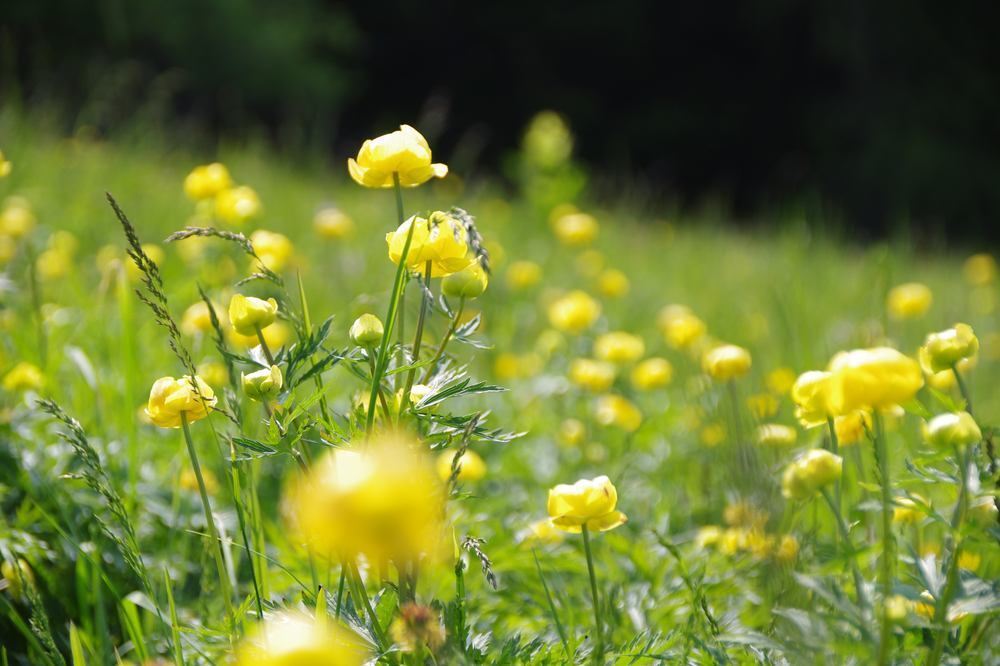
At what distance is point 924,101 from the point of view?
9.54 metres

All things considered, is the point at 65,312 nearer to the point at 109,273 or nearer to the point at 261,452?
the point at 109,273

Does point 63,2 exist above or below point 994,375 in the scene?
above

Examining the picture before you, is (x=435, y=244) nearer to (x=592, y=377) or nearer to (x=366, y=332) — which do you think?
(x=366, y=332)

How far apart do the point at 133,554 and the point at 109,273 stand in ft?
2.11

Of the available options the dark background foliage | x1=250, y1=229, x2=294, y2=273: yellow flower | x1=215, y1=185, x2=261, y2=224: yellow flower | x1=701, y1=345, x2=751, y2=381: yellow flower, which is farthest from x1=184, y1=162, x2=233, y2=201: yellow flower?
the dark background foliage

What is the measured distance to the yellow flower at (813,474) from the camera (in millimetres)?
686

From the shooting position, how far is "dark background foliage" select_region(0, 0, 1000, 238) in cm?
912

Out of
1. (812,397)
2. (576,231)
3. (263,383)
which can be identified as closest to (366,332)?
(263,383)

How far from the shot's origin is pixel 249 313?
2.35 feet

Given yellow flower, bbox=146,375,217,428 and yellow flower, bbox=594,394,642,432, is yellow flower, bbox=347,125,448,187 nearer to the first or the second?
yellow flower, bbox=146,375,217,428

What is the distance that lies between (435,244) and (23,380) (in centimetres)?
71

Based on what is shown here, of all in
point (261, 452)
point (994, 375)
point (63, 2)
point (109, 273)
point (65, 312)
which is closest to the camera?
point (261, 452)

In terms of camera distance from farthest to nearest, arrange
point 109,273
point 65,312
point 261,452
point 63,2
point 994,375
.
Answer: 1. point 63,2
2. point 994,375
3. point 65,312
4. point 109,273
5. point 261,452

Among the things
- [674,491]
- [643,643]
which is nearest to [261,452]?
[643,643]
